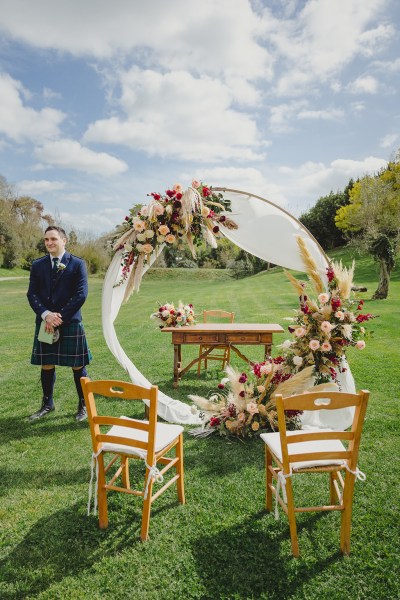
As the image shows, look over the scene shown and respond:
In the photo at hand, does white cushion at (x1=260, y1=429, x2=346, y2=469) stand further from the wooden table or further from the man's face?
the man's face

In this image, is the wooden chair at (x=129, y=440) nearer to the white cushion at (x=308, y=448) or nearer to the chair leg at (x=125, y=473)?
the chair leg at (x=125, y=473)

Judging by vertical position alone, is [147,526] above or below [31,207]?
below

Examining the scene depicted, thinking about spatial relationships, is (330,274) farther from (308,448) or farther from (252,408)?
(308,448)

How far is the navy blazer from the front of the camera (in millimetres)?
5555

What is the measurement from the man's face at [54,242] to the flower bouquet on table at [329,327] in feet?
10.7

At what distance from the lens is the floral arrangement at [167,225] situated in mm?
4980

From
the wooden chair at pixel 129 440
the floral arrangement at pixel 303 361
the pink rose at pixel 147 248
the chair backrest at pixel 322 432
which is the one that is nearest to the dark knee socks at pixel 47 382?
the floral arrangement at pixel 303 361

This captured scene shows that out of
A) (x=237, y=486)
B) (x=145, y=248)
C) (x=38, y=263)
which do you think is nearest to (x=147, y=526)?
(x=237, y=486)

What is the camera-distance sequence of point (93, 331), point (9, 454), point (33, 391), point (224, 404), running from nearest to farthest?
1. point (9, 454)
2. point (224, 404)
3. point (33, 391)
4. point (93, 331)

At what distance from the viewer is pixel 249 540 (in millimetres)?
3242

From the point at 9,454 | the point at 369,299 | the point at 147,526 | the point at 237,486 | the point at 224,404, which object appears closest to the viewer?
the point at 147,526

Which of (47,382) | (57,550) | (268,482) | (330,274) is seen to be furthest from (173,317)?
(57,550)

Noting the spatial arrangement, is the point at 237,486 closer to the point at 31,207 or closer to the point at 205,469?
the point at 205,469

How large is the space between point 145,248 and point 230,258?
4471 cm
